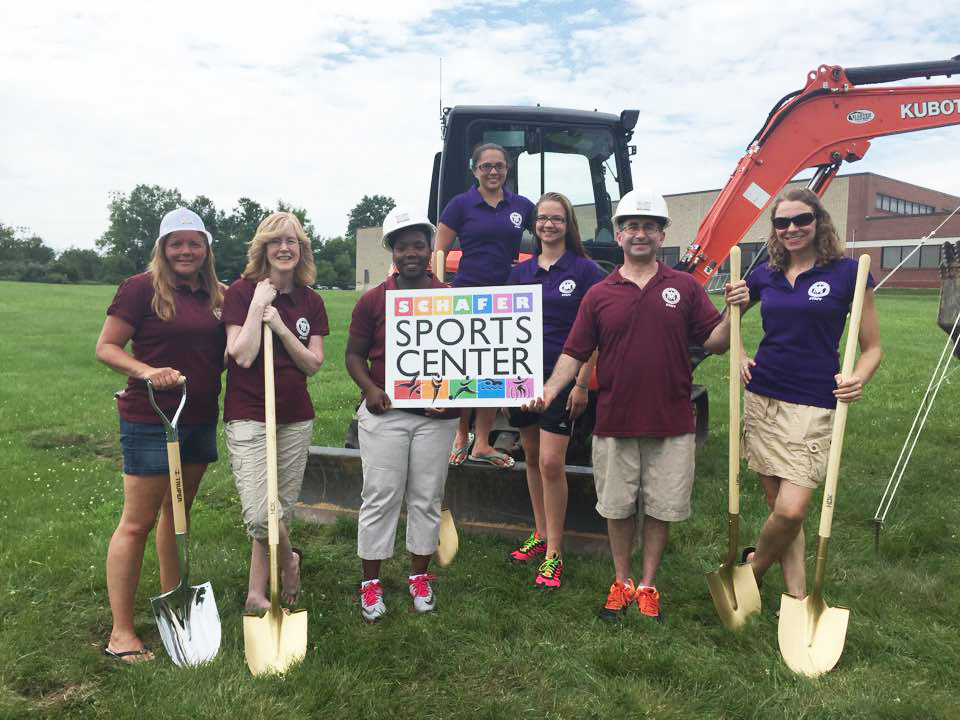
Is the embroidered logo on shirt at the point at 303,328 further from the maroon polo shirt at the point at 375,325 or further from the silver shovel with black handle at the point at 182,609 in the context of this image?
the silver shovel with black handle at the point at 182,609

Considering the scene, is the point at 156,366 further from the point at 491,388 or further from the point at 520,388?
the point at 520,388

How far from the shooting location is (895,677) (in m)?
3.16

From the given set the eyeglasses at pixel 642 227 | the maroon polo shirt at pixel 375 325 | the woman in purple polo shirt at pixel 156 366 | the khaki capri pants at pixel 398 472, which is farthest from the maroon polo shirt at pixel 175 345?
the eyeglasses at pixel 642 227

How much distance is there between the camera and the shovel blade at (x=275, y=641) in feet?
10.6

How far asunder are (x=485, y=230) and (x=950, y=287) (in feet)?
11.6

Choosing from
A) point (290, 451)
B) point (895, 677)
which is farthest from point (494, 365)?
point (895, 677)

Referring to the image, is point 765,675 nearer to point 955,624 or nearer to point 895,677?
point 895,677

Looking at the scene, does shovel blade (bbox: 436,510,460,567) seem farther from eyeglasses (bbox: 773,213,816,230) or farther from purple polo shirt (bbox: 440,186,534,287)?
eyeglasses (bbox: 773,213,816,230)

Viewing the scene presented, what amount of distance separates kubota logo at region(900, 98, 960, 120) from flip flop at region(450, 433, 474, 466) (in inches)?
196

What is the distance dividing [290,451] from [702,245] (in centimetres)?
457

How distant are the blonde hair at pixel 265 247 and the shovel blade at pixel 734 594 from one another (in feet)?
8.50

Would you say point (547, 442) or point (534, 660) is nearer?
point (534, 660)

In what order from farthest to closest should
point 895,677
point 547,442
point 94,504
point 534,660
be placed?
point 94,504, point 547,442, point 534,660, point 895,677

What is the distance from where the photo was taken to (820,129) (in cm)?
656
